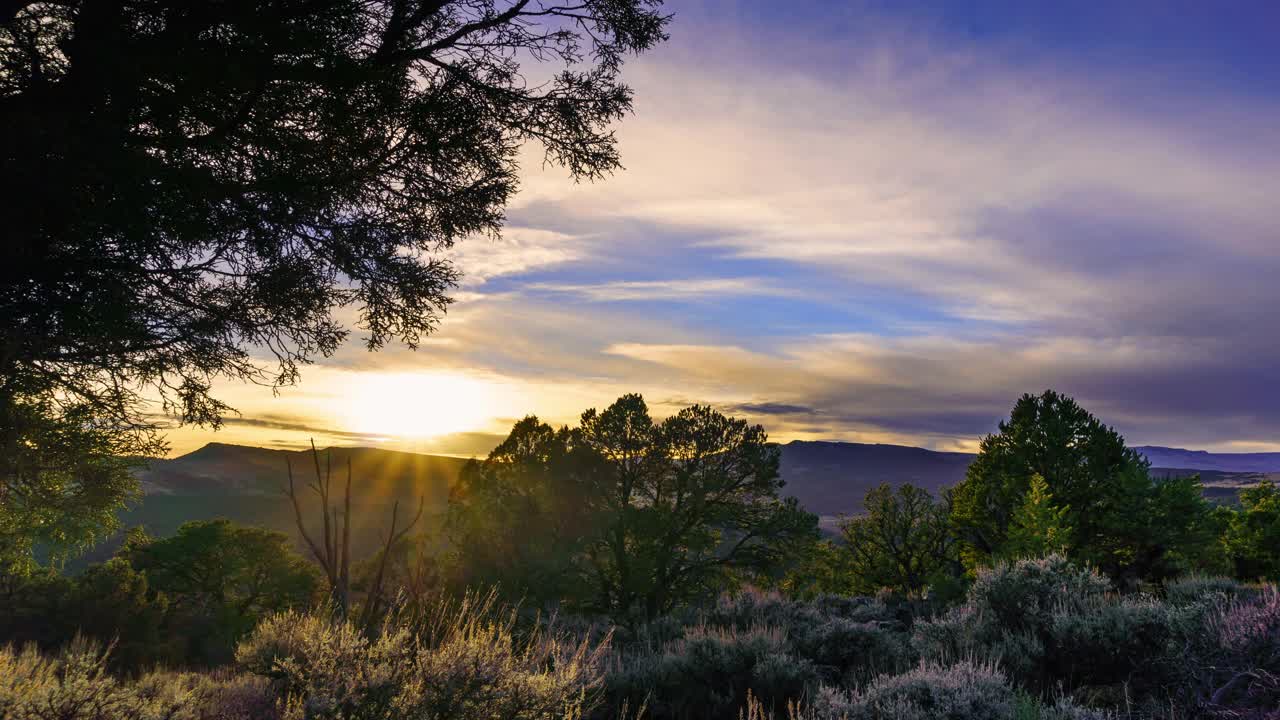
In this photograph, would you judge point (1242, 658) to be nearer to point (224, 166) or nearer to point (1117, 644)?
point (1117, 644)

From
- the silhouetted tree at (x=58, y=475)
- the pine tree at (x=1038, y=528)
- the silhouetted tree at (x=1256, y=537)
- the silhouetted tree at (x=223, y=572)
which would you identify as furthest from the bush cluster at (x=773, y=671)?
the silhouetted tree at (x=223, y=572)

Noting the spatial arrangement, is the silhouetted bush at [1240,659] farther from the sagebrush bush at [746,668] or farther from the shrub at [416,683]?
the shrub at [416,683]

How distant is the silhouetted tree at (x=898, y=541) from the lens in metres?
51.3

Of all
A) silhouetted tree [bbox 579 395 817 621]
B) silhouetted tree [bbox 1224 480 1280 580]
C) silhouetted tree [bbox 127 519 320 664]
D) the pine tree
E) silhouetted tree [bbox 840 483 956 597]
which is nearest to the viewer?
the pine tree

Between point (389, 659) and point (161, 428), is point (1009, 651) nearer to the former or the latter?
point (389, 659)

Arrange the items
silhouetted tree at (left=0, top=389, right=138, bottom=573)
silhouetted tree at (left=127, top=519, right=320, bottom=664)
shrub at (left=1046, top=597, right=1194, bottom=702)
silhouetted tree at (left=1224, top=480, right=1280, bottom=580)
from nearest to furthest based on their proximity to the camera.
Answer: shrub at (left=1046, top=597, right=1194, bottom=702) → silhouetted tree at (left=0, top=389, right=138, bottom=573) → silhouetted tree at (left=1224, top=480, right=1280, bottom=580) → silhouetted tree at (left=127, top=519, right=320, bottom=664)

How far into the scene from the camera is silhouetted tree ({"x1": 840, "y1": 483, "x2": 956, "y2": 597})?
168 feet

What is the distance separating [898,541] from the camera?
5303cm

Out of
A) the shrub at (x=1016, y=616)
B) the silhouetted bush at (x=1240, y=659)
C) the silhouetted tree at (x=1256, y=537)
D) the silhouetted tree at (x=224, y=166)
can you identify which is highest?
the silhouetted tree at (x=224, y=166)

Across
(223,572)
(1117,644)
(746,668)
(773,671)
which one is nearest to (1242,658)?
(1117,644)

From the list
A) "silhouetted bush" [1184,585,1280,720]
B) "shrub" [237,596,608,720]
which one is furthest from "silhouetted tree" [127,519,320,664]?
"silhouetted bush" [1184,585,1280,720]

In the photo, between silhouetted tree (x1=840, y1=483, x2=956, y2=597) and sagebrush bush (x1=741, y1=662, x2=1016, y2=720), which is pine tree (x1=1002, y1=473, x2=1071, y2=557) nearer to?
silhouetted tree (x1=840, y1=483, x2=956, y2=597)

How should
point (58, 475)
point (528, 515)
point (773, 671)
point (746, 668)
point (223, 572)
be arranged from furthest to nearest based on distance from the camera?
point (223, 572)
point (528, 515)
point (58, 475)
point (746, 668)
point (773, 671)

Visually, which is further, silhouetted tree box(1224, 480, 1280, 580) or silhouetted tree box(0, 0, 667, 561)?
silhouetted tree box(1224, 480, 1280, 580)
